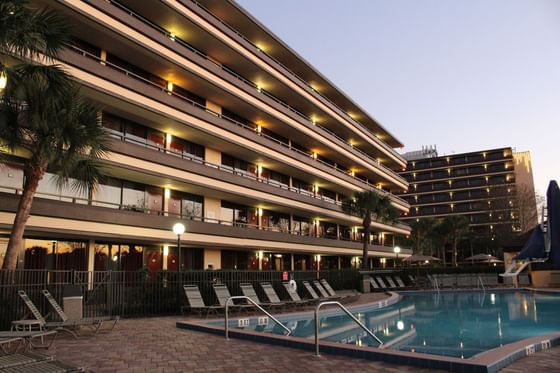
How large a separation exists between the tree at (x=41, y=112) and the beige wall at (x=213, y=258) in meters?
15.7

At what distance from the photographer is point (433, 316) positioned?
17.8 m

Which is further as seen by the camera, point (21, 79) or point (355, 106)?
point (355, 106)

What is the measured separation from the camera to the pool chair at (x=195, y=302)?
15851 millimetres

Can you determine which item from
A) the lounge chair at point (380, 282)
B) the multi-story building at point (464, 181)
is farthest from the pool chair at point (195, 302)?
the multi-story building at point (464, 181)

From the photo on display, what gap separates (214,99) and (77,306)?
21.9 meters

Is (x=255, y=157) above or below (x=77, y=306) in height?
above

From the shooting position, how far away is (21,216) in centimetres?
1400

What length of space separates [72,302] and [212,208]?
19130 millimetres

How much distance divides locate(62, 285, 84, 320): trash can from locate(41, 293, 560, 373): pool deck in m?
1.25

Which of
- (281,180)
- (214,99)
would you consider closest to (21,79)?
(214,99)

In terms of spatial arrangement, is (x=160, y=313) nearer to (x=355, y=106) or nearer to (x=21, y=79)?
(x=21, y=79)

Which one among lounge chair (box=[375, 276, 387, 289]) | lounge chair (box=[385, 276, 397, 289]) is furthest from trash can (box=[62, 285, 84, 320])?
lounge chair (box=[385, 276, 397, 289])

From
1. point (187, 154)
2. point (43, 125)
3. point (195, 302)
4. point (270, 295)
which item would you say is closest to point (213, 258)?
point (187, 154)

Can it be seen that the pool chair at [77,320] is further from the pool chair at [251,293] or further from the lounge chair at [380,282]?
the lounge chair at [380,282]
